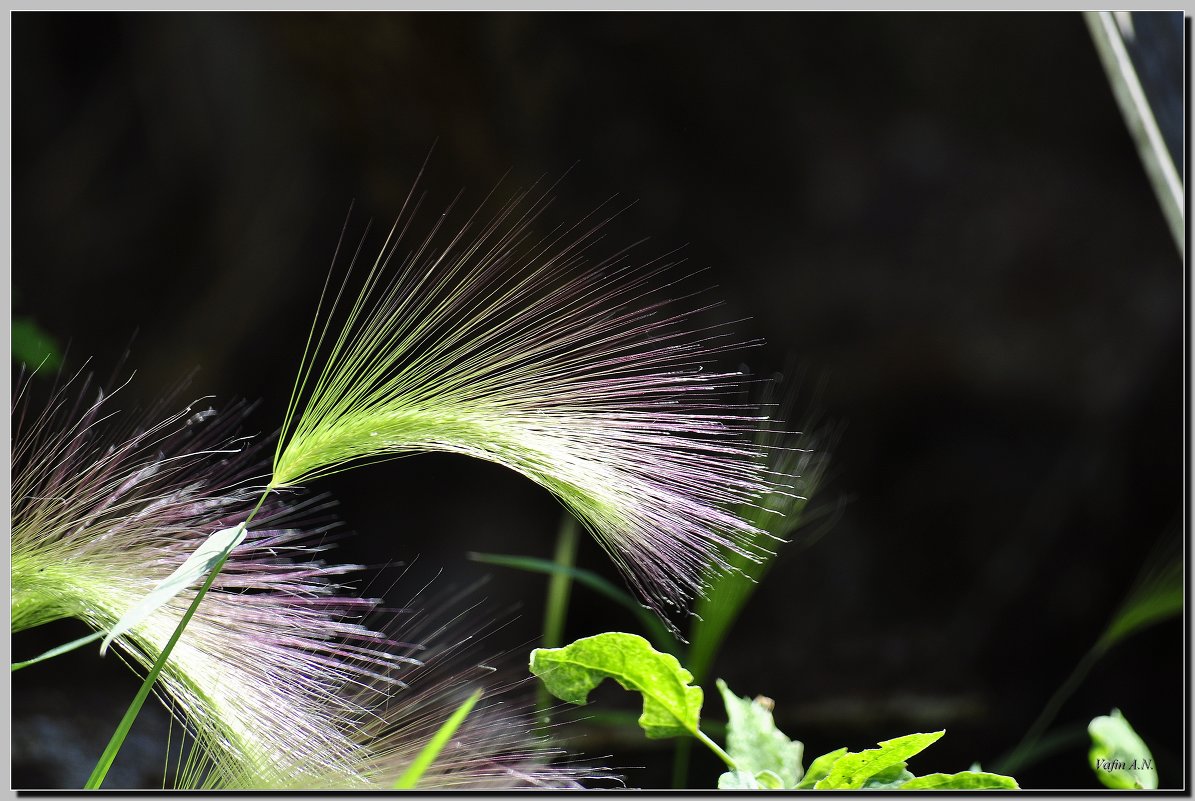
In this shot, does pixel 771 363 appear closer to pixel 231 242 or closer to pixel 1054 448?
pixel 1054 448

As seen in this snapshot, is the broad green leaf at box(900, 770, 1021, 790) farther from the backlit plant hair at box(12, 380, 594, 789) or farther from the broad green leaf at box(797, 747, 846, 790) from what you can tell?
the backlit plant hair at box(12, 380, 594, 789)

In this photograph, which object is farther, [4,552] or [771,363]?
[771,363]

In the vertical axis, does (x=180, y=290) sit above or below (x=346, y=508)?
above

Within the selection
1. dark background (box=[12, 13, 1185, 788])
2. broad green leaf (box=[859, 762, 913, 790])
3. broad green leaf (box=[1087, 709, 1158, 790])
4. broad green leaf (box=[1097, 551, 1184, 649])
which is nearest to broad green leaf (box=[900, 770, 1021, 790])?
broad green leaf (box=[859, 762, 913, 790])

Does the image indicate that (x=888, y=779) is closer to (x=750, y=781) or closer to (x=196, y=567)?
(x=750, y=781)

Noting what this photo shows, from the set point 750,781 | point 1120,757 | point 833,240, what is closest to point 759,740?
point 750,781

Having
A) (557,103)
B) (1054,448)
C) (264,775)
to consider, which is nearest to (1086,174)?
(1054,448)
